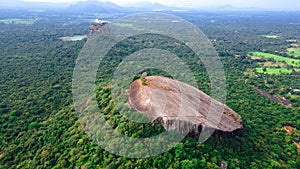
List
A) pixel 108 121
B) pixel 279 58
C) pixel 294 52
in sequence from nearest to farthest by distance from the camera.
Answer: pixel 108 121, pixel 279 58, pixel 294 52

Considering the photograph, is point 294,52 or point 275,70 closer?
point 275,70

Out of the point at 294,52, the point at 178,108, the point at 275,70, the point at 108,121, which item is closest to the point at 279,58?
the point at 294,52

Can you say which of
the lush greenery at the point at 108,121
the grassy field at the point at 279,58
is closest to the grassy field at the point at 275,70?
the lush greenery at the point at 108,121

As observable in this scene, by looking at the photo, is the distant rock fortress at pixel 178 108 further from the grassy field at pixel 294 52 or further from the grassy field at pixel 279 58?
the grassy field at pixel 294 52

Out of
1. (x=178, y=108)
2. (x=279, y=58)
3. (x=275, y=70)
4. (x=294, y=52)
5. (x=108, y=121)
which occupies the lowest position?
(x=275, y=70)

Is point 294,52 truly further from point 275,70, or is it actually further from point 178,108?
point 178,108

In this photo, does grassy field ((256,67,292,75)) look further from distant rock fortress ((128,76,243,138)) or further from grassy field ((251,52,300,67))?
distant rock fortress ((128,76,243,138))

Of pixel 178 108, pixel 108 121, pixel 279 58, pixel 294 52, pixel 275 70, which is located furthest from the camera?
pixel 294 52

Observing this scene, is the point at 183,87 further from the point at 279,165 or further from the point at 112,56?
the point at 112,56
